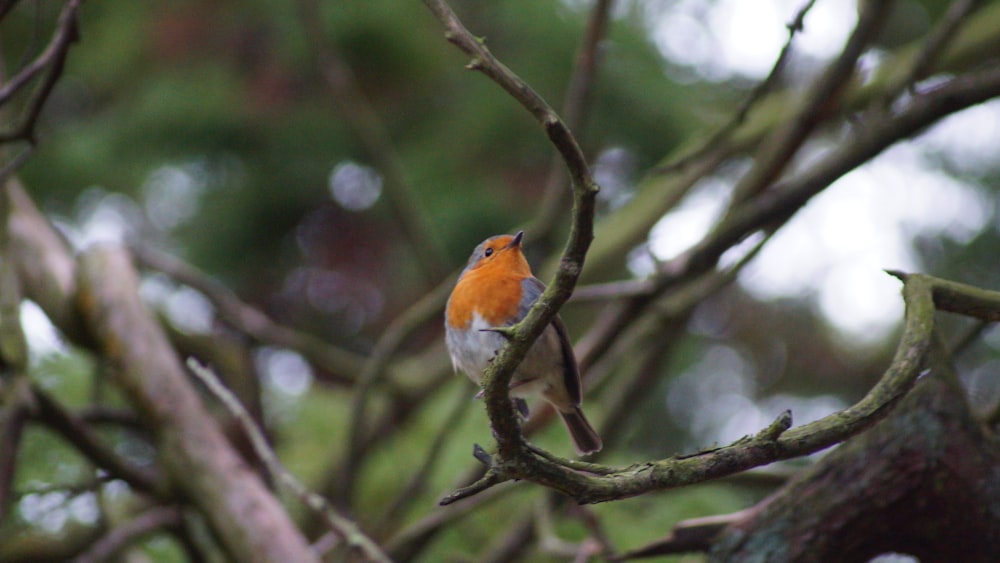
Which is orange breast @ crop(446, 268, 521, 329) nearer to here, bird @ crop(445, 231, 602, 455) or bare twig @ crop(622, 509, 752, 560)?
bird @ crop(445, 231, 602, 455)

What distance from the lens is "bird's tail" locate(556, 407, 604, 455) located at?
354 cm

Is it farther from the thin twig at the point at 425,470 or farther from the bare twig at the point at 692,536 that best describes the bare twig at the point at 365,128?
the bare twig at the point at 692,536

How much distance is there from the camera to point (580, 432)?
11.7 ft

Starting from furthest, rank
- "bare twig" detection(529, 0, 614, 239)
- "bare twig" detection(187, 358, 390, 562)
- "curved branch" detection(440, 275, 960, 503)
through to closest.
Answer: "bare twig" detection(529, 0, 614, 239)
"bare twig" detection(187, 358, 390, 562)
"curved branch" detection(440, 275, 960, 503)

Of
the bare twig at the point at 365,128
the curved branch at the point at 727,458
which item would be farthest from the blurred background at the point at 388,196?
the curved branch at the point at 727,458

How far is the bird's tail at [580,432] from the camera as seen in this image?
354 centimetres

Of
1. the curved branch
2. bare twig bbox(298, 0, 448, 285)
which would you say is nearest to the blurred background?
bare twig bbox(298, 0, 448, 285)

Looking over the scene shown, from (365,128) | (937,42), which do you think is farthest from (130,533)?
(937,42)

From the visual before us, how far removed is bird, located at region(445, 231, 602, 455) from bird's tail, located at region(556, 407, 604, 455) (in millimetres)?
89

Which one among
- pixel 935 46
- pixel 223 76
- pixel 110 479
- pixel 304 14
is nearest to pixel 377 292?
pixel 223 76

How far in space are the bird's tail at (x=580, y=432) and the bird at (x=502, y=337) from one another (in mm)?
89

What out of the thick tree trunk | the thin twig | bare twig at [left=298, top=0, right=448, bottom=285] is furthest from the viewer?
bare twig at [left=298, top=0, right=448, bottom=285]

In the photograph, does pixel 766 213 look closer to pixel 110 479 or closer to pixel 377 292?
pixel 110 479

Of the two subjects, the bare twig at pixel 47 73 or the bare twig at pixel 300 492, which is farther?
the bare twig at pixel 300 492
